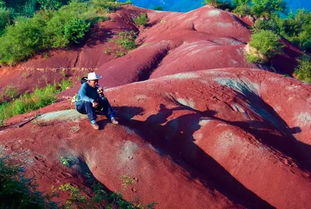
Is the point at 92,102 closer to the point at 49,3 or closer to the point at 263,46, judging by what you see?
the point at 263,46

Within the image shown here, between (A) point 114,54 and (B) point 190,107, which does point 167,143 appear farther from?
A: (A) point 114,54

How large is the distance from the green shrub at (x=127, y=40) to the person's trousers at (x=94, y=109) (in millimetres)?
15473

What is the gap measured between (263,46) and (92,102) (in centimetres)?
1095

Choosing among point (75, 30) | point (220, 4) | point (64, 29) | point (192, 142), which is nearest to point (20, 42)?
point (64, 29)

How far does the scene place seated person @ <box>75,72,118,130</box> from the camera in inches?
340

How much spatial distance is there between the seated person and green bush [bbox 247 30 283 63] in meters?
10.3

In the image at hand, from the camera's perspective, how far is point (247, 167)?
8.91 m

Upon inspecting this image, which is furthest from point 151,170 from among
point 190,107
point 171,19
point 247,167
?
point 171,19

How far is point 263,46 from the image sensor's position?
58.6 feet

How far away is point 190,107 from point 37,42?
14.9 meters

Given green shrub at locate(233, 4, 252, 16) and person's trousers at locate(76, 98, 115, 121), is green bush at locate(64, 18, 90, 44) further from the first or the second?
person's trousers at locate(76, 98, 115, 121)

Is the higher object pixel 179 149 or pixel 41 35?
pixel 179 149

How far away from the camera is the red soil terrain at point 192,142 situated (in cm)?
799

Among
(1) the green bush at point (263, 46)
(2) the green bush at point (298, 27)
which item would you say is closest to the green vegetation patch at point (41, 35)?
(1) the green bush at point (263, 46)
